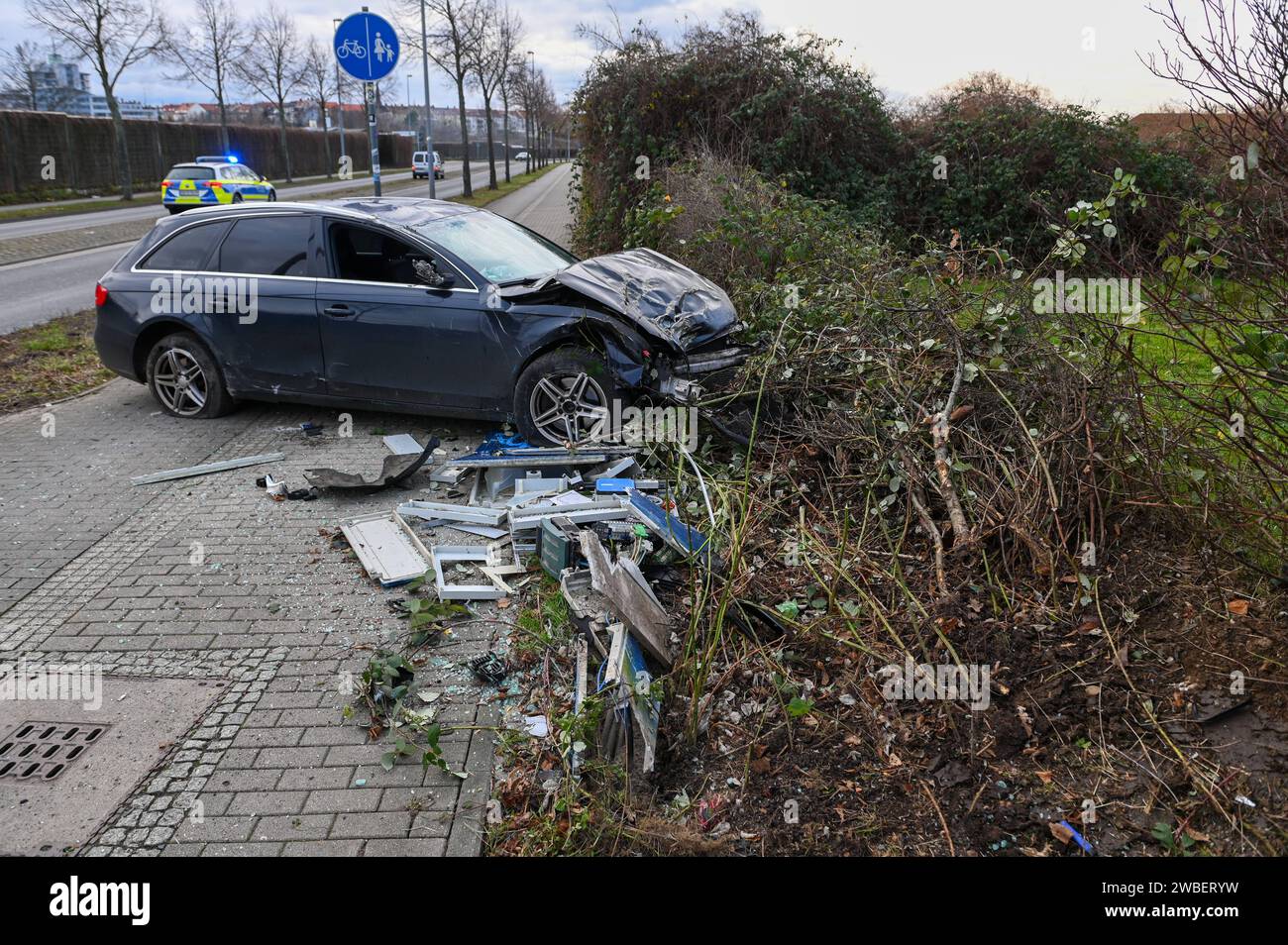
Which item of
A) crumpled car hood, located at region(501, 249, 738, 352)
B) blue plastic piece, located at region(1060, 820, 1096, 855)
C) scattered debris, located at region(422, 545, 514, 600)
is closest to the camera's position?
blue plastic piece, located at region(1060, 820, 1096, 855)

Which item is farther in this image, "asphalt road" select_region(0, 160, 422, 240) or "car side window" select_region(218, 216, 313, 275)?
"asphalt road" select_region(0, 160, 422, 240)

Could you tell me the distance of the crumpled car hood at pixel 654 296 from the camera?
6.37 metres

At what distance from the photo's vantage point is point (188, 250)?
7.71 m

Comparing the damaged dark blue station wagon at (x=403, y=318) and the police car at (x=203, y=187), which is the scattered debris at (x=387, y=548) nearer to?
the damaged dark blue station wagon at (x=403, y=318)

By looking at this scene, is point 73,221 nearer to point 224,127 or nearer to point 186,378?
point 224,127

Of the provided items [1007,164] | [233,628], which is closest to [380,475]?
[233,628]

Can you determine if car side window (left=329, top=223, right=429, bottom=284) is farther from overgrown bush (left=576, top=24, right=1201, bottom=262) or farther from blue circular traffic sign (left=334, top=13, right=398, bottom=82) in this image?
overgrown bush (left=576, top=24, right=1201, bottom=262)

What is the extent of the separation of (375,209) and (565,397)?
2.43 m

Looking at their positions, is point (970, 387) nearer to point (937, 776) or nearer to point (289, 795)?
point (937, 776)

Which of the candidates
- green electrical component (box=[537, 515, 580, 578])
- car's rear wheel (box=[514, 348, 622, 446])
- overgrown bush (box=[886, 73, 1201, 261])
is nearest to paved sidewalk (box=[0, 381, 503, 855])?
green electrical component (box=[537, 515, 580, 578])

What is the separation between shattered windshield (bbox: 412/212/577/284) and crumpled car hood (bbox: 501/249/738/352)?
392 mm

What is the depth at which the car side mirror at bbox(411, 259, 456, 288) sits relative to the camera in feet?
22.4

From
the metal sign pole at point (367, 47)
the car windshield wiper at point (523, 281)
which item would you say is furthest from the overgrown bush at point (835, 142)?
the car windshield wiper at point (523, 281)
